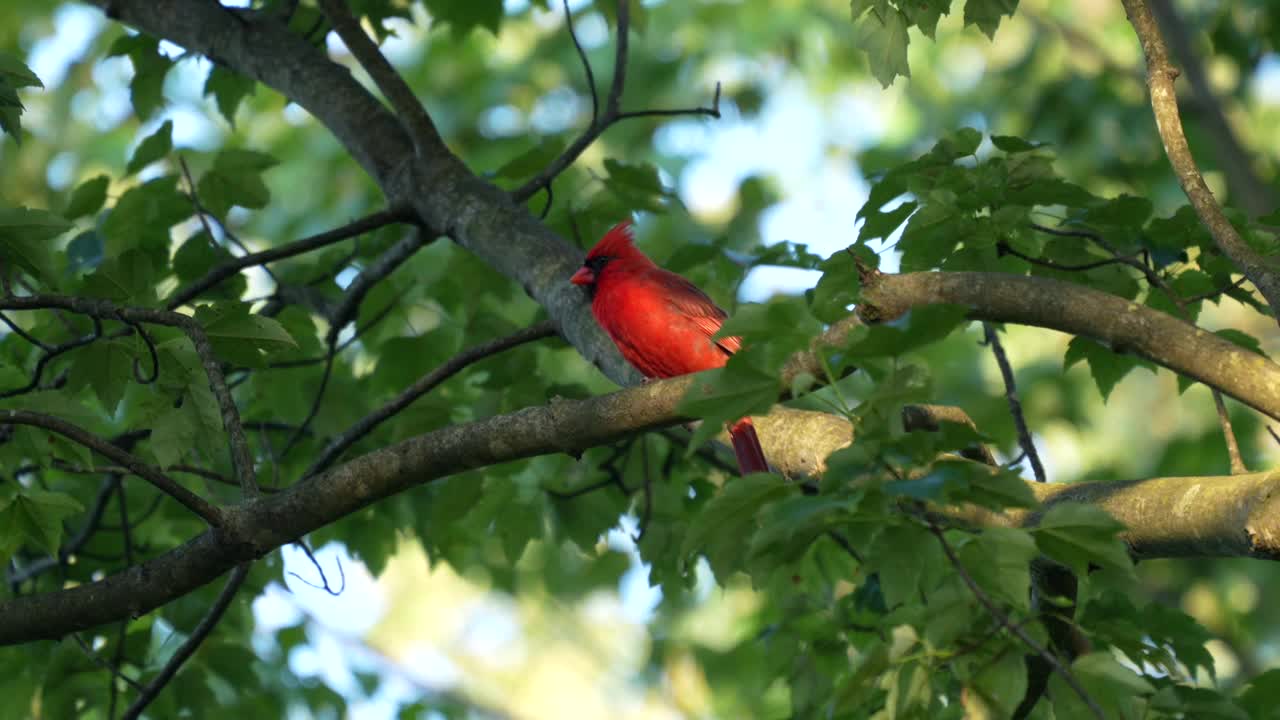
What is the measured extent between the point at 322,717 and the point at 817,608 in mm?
2192

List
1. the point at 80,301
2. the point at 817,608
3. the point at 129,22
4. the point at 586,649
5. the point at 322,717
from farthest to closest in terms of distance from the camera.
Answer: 1. the point at 586,649
2. the point at 322,717
3. the point at 129,22
4. the point at 817,608
5. the point at 80,301

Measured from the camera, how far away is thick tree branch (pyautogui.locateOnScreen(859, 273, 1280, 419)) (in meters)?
1.81

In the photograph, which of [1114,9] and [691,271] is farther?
[1114,9]

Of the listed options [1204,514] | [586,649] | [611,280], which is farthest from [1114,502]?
[586,649]

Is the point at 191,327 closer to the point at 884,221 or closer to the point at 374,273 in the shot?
the point at 374,273

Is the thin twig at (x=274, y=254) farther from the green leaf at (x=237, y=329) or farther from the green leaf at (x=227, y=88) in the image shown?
Result: the green leaf at (x=227, y=88)

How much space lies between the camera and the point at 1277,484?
186 centimetres

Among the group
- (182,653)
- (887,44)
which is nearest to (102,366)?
(182,653)

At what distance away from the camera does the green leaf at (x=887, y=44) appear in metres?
2.63

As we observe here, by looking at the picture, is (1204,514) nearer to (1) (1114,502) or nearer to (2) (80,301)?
(1) (1114,502)

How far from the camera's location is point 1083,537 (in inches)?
71.7

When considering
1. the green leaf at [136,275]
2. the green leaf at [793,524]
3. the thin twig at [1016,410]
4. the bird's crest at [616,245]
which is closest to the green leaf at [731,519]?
the green leaf at [793,524]

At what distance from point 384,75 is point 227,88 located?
1022 mm

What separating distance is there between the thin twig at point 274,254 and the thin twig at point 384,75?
248mm
